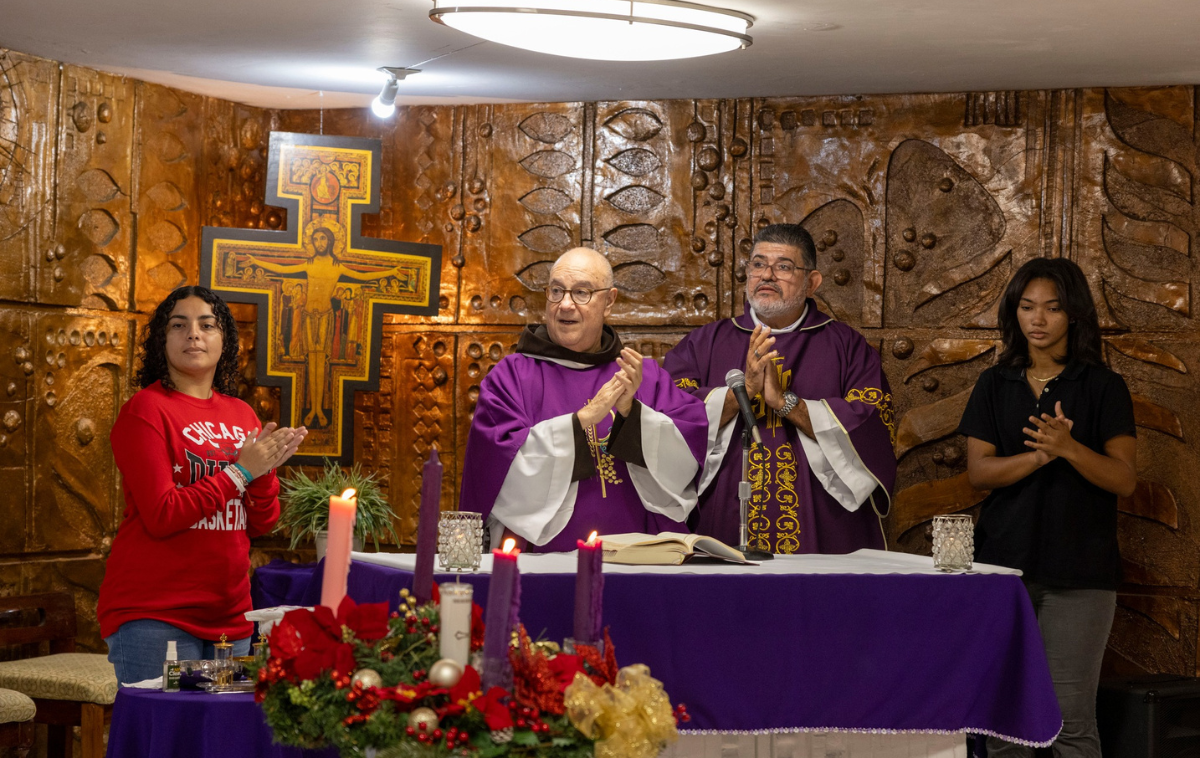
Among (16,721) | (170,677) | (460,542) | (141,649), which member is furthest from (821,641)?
(16,721)

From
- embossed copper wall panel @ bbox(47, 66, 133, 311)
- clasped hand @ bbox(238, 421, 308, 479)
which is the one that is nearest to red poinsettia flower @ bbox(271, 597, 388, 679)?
clasped hand @ bbox(238, 421, 308, 479)

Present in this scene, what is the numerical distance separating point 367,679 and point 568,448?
263cm

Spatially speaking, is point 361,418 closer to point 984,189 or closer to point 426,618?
point 984,189

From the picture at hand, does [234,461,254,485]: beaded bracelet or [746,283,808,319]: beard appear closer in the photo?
[234,461,254,485]: beaded bracelet

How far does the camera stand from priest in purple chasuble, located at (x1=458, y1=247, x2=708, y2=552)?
4527mm

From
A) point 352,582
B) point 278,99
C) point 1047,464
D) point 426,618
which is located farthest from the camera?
point 278,99

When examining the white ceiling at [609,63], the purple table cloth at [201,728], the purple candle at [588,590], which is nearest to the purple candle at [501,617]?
the purple candle at [588,590]

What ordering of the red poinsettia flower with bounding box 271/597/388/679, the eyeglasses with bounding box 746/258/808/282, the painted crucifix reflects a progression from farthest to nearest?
1. the painted crucifix
2. the eyeglasses with bounding box 746/258/808/282
3. the red poinsettia flower with bounding box 271/597/388/679

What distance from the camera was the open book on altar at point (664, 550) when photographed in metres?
3.59

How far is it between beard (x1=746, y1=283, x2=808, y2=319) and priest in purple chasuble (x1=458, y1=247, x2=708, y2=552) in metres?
0.58

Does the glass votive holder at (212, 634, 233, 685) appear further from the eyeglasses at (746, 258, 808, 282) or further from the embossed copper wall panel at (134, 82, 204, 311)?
the embossed copper wall panel at (134, 82, 204, 311)

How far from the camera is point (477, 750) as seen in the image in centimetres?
187

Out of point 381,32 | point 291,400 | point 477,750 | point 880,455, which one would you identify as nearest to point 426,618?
point 477,750

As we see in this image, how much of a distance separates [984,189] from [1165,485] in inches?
61.1
